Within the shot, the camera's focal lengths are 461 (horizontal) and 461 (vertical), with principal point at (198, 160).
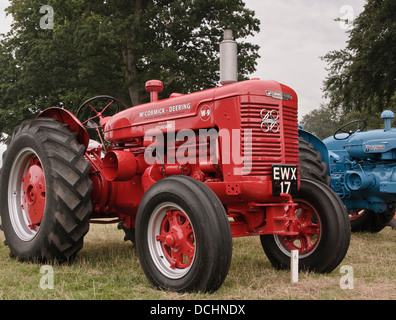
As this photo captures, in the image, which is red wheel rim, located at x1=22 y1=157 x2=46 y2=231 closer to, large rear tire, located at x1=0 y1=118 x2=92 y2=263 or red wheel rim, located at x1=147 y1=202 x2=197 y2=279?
large rear tire, located at x1=0 y1=118 x2=92 y2=263

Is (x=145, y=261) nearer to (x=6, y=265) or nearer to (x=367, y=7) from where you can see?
(x=6, y=265)

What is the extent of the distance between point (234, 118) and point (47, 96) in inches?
760

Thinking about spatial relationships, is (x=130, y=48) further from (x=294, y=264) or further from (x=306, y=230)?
(x=294, y=264)

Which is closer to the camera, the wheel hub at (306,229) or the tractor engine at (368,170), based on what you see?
the wheel hub at (306,229)

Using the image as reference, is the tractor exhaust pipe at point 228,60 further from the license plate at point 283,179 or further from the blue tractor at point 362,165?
the blue tractor at point 362,165

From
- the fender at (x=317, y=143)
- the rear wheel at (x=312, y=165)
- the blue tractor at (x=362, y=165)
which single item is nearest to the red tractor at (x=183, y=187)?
the rear wheel at (x=312, y=165)

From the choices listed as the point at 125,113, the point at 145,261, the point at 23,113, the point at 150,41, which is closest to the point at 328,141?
the point at 125,113

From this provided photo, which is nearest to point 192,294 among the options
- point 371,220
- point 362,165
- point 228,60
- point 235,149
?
point 235,149

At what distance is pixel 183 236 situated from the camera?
11.2 feet

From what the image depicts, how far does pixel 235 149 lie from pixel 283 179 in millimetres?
457

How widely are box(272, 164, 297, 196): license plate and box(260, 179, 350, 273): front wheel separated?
56 cm

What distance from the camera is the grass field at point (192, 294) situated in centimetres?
322

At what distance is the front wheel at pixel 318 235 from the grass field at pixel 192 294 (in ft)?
0.44
